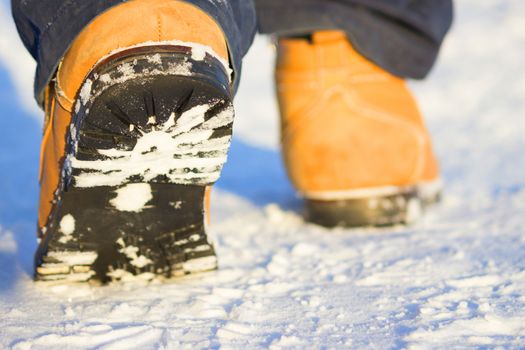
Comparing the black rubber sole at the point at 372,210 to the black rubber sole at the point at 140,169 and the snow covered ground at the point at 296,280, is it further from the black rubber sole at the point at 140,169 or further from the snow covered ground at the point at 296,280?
the black rubber sole at the point at 140,169

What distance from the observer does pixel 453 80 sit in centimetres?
291

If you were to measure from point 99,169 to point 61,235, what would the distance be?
132 mm

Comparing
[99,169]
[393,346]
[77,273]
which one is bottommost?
[393,346]

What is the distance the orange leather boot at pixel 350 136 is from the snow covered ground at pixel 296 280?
52 mm

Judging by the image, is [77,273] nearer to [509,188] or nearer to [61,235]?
[61,235]

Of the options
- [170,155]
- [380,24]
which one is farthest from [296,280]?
[380,24]

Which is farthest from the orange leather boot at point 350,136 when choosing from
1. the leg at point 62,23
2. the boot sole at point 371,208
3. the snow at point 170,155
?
the snow at point 170,155

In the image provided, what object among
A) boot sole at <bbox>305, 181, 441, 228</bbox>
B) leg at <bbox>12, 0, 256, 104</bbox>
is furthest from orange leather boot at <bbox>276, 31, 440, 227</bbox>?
leg at <bbox>12, 0, 256, 104</bbox>

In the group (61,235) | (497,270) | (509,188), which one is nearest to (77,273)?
(61,235)

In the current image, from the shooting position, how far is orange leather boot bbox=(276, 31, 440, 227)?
4.56ft

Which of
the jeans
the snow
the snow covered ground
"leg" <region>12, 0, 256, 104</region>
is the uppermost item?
the jeans

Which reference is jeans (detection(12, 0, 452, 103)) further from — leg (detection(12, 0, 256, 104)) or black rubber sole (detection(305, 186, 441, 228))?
black rubber sole (detection(305, 186, 441, 228))

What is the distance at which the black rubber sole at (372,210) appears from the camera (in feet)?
4.59

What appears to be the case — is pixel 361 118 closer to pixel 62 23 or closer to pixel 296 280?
pixel 296 280
